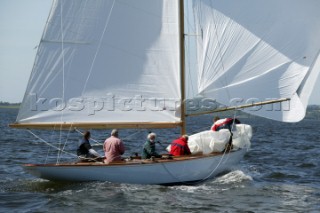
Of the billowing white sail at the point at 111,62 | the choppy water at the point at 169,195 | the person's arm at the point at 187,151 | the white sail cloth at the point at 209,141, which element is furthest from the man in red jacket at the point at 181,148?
the choppy water at the point at 169,195

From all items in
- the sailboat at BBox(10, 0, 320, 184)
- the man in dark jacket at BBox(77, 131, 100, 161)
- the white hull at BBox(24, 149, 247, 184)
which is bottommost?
the white hull at BBox(24, 149, 247, 184)

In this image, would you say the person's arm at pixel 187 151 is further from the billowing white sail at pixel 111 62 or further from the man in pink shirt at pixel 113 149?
the man in pink shirt at pixel 113 149

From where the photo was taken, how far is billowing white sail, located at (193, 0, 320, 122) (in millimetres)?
16500

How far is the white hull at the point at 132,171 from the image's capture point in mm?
15594

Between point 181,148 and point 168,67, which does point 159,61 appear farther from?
point 181,148

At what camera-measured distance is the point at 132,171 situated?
15.7m

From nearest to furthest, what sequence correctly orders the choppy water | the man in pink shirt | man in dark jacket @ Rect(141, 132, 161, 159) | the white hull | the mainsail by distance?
1. the choppy water
2. the white hull
3. the man in pink shirt
4. man in dark jacket @ Rect(141, 132, 161, 159)
5. the mainsail

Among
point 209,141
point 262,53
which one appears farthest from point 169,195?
point 262,53

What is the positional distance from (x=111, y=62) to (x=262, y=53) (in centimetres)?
459

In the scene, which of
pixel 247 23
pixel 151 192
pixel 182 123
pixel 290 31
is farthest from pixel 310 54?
pixel 151 192

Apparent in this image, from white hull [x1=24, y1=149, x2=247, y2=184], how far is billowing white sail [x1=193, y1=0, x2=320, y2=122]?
2298mm

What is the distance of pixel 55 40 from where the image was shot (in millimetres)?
16672

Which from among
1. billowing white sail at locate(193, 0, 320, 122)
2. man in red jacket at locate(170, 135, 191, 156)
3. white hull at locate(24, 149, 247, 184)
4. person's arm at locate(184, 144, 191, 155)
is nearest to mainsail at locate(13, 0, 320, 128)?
billowing white sail at locate(193, 0, 320, 122)

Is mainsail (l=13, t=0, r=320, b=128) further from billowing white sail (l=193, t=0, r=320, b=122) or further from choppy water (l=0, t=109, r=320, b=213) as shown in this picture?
choppy water (l=0, t=109, r=320, b=213)
